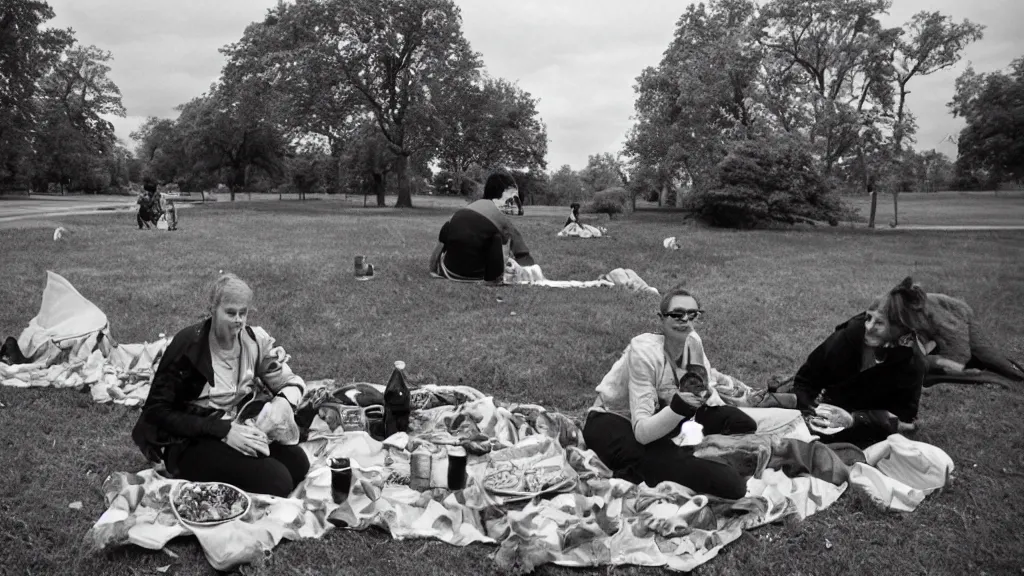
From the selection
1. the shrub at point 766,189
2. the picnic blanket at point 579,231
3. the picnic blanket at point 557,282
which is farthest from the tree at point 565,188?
the picnic blanket at point 557,282

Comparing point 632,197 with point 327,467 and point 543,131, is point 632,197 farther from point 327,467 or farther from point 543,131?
point 327,467

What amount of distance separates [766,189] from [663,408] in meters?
23.9

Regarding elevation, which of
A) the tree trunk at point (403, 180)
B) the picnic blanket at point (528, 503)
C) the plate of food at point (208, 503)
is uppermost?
the tree trunk at point (403, 180)

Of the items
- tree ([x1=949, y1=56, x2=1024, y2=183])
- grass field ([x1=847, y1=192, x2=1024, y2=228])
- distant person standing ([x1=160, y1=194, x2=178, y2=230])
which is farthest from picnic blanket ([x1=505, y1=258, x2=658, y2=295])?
tree ([x1=949, y1=56, x2=1024, y2=183])

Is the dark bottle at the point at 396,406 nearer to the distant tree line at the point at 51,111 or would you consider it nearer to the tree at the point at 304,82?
the tree at the point at 304,82

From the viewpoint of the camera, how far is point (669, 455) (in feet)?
14.2

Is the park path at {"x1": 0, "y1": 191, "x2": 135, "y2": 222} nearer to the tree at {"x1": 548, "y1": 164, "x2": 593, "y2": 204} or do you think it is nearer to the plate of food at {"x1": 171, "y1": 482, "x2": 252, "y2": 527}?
the plate of food at {"x1": 171, "y1": 482, "x2": 252, "y2": 527}

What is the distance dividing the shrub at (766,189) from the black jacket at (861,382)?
20.8 meters

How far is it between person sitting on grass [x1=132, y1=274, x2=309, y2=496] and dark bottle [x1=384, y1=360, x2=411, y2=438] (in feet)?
3.58

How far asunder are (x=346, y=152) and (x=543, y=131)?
13610mm

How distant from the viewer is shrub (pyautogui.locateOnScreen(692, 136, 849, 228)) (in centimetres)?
2536

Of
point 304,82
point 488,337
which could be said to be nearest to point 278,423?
point 488,337

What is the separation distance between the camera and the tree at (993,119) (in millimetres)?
27469

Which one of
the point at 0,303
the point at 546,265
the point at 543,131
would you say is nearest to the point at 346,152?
the point at 543,131
